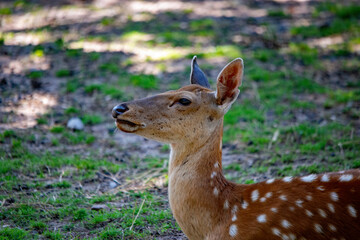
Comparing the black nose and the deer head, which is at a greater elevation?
the black nose

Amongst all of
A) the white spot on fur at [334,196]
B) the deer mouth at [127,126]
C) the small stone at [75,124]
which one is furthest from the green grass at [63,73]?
the white spot on fur at [334,196]

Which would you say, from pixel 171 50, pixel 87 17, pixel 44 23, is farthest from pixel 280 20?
pixel 44 23

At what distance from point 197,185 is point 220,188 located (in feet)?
0.63

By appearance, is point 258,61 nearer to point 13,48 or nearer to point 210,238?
point 13,48

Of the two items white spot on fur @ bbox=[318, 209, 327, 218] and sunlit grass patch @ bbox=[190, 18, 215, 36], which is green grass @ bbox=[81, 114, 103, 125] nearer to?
sunlit grass patch @ bbox=[190, 18, 215, 36]

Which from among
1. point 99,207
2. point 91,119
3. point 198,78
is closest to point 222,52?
point 91,119

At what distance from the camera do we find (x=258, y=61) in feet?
29.2

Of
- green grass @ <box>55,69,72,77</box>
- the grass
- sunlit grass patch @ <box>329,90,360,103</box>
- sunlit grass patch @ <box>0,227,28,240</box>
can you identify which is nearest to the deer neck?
sunlit grass patch @ <box>0,227,28,240</box>

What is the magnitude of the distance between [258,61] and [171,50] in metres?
1.67

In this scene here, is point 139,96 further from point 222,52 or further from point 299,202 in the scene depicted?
point 299,202

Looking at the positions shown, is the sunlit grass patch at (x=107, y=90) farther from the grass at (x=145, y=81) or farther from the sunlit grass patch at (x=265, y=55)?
the sunlit grass patch at (x=265, y=55)

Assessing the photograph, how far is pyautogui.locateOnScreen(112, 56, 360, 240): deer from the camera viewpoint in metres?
3.44

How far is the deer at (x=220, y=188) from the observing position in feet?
11.3

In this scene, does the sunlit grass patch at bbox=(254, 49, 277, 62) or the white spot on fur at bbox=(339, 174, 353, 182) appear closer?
the white spot on fur at bbox=(339, 174, 353, 182)
